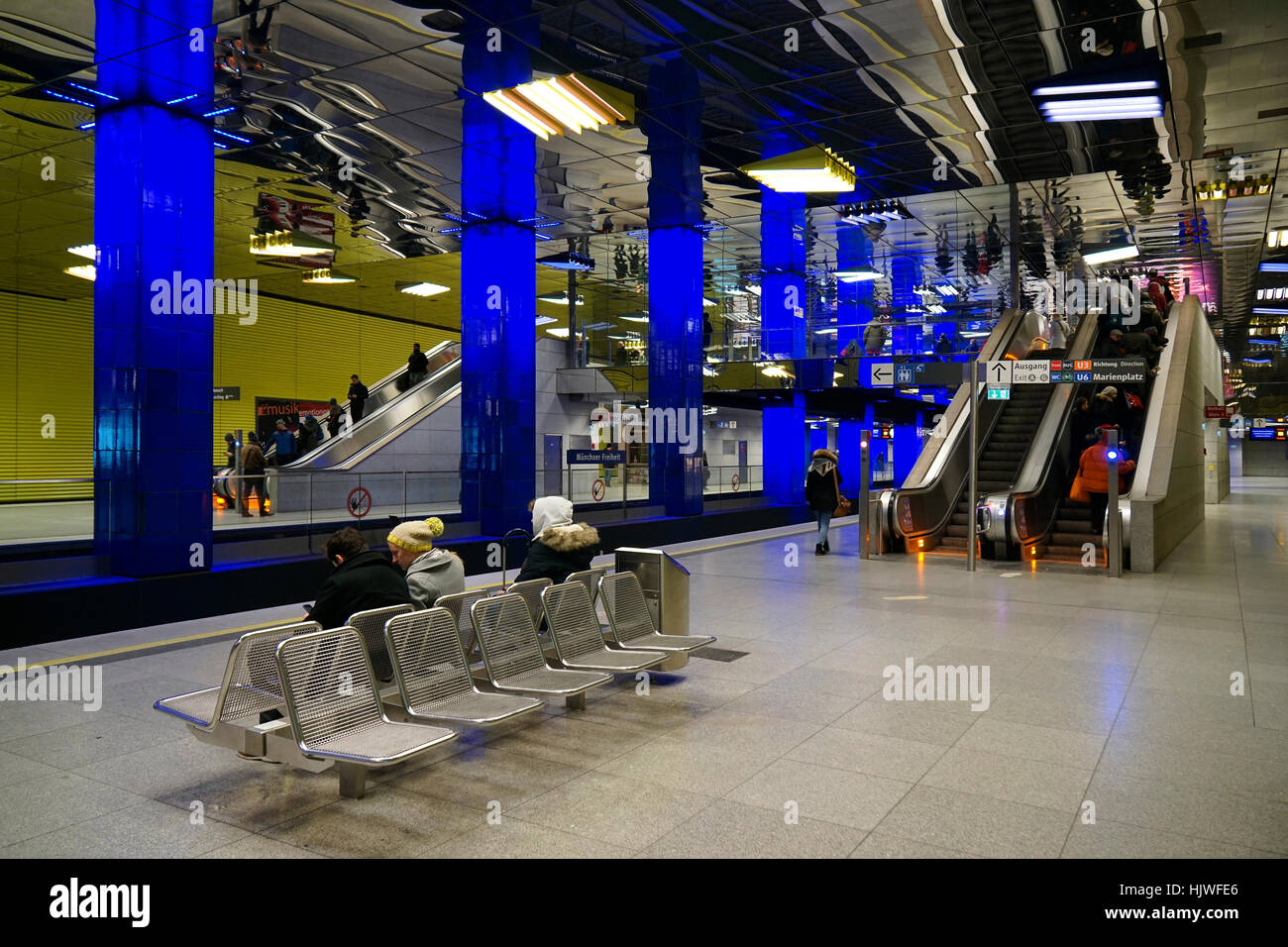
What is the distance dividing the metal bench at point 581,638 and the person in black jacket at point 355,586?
926mm

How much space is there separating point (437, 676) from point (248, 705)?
3.01 ft

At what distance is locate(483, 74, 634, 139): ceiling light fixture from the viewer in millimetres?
10609

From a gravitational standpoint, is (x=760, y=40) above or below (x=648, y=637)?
above

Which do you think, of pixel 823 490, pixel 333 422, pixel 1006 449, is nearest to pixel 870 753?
pixel 823 490

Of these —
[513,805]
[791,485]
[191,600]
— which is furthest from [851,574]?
[791,485]

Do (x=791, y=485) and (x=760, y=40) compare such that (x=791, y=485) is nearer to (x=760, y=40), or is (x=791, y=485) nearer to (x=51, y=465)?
(x=760, y=40)

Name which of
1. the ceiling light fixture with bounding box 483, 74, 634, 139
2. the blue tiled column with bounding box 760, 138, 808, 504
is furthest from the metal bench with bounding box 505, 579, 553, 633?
the blue tiled column with bounding box 760, 138, 808, 504

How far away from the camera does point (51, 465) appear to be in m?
22.7

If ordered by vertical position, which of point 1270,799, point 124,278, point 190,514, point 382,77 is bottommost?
point 1270,799

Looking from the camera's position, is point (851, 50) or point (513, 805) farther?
point (851, 50)

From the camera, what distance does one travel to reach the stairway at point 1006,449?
1481 cm

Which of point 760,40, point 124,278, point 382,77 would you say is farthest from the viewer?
point 382,77

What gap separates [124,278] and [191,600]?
315cm

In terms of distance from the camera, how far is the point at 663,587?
6.98 metres
